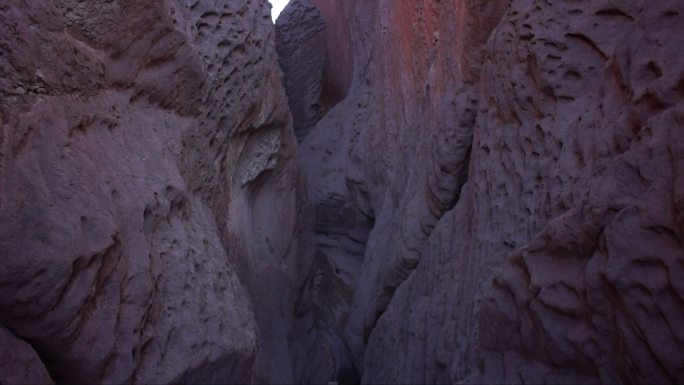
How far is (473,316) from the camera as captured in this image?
350cm

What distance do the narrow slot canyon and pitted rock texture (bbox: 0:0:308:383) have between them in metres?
0.01

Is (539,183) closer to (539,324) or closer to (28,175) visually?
(539,324)

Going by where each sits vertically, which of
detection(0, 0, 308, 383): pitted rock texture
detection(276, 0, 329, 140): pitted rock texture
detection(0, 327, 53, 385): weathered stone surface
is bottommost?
detection(0, 327, 53, 385): weathered stone surface

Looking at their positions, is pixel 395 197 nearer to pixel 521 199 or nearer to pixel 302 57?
pixel 521 199

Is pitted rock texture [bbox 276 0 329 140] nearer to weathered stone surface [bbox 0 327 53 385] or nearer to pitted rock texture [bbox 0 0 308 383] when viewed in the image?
pitted rock texture [bbox 0 0 308 383]

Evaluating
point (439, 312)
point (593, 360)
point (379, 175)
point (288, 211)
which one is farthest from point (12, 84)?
point (379, 175)

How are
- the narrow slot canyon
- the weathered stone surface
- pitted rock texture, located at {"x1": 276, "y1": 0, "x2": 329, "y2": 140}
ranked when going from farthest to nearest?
pitted rock texture, located at {"x1": 276, "y1": 0, "x2": 329, "y2": 140}, the narrow slot canyon, the weathered stone surface

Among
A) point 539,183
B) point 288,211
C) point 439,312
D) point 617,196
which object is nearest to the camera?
point 617,196

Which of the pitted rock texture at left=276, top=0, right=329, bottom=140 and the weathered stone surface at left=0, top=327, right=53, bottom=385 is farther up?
the pitted rock texture at left=276, top=0, right=329, bottom=140

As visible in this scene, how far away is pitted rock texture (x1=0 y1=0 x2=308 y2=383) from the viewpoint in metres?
2.14

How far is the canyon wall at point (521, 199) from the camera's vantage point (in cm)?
203

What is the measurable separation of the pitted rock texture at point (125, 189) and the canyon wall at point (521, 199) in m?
1.22

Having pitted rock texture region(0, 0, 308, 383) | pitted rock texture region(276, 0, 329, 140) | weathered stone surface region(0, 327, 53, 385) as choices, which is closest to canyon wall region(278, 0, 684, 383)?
pitted rock texture region(0, 0, 308, 383)

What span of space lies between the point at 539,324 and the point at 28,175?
1.83 m
